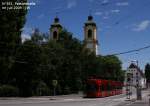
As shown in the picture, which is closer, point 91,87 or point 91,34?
point 91,87

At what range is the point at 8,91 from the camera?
2751 inches

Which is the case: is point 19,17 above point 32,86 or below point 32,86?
above

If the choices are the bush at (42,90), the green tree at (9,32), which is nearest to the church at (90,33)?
the bush at (42,90)

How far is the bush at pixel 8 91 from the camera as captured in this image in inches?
2707

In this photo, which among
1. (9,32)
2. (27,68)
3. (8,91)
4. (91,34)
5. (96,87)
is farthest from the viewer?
(91,34)

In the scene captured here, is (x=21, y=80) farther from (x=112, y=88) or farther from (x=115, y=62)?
(x=115, y=62)

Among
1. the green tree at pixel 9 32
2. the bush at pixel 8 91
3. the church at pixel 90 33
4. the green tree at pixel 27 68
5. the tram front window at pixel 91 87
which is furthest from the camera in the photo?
the church at pixel 90 33

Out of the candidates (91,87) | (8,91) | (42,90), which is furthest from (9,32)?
(42,90)

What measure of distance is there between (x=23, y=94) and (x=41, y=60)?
659 centimetres

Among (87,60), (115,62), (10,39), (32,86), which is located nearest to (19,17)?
(10,39)

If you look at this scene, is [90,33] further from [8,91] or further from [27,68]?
[8,91]

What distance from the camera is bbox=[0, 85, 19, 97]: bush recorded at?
68.8 metres

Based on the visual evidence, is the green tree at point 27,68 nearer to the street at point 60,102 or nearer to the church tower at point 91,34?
the street at point 60,102

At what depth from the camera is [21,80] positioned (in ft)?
244
